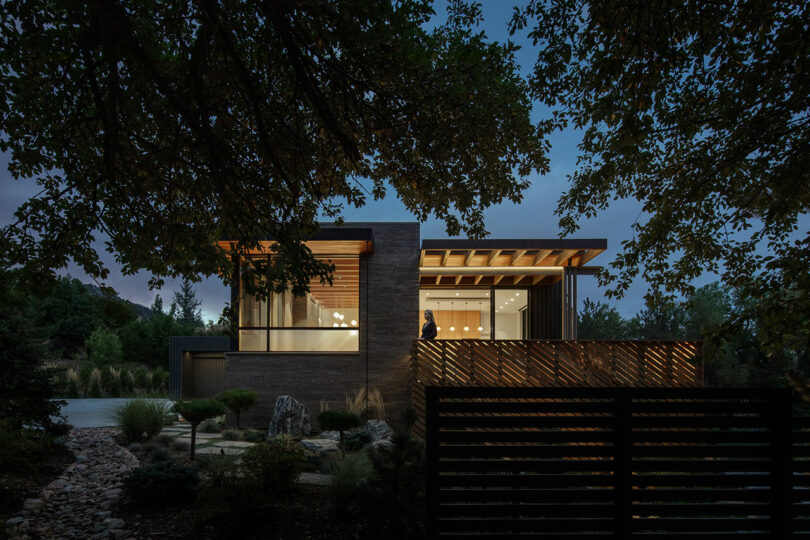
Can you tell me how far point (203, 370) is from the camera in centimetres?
1828

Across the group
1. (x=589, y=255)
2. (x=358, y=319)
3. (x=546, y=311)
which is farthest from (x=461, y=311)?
(x=358, y=319)

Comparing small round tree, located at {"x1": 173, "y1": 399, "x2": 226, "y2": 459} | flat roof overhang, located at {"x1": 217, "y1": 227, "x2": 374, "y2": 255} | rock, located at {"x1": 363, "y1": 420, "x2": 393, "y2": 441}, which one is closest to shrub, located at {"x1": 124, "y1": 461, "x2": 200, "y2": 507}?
small round tree, located at {"x1": 173, "y1": 399, "x2": 226, "y2": 459}

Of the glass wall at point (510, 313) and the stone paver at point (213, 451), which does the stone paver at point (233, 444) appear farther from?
the glass wall at point (510, 313)

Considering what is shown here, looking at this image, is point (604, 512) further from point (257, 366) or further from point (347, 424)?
point (257, 366)

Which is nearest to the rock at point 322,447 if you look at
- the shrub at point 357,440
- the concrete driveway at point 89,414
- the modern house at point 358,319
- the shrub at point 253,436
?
the shrub at point 357,440

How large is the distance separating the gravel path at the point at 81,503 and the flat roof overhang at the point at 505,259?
24.6ft

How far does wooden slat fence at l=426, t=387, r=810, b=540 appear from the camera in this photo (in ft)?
8.71

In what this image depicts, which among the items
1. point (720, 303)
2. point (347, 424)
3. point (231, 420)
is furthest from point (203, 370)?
point (720, 303)

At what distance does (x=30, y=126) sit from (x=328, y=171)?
2688 millimetres

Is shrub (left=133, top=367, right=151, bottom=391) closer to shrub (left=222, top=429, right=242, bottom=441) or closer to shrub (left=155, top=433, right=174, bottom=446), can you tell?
shrub (left=222, top=429, right=242, bottom=441)

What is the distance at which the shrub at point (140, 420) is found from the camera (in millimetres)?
7152

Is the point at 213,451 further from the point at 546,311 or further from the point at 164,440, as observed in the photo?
the point at 546,311

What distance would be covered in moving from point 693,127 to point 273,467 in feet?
17.2

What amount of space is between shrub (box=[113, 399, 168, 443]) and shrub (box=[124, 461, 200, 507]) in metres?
3.14
